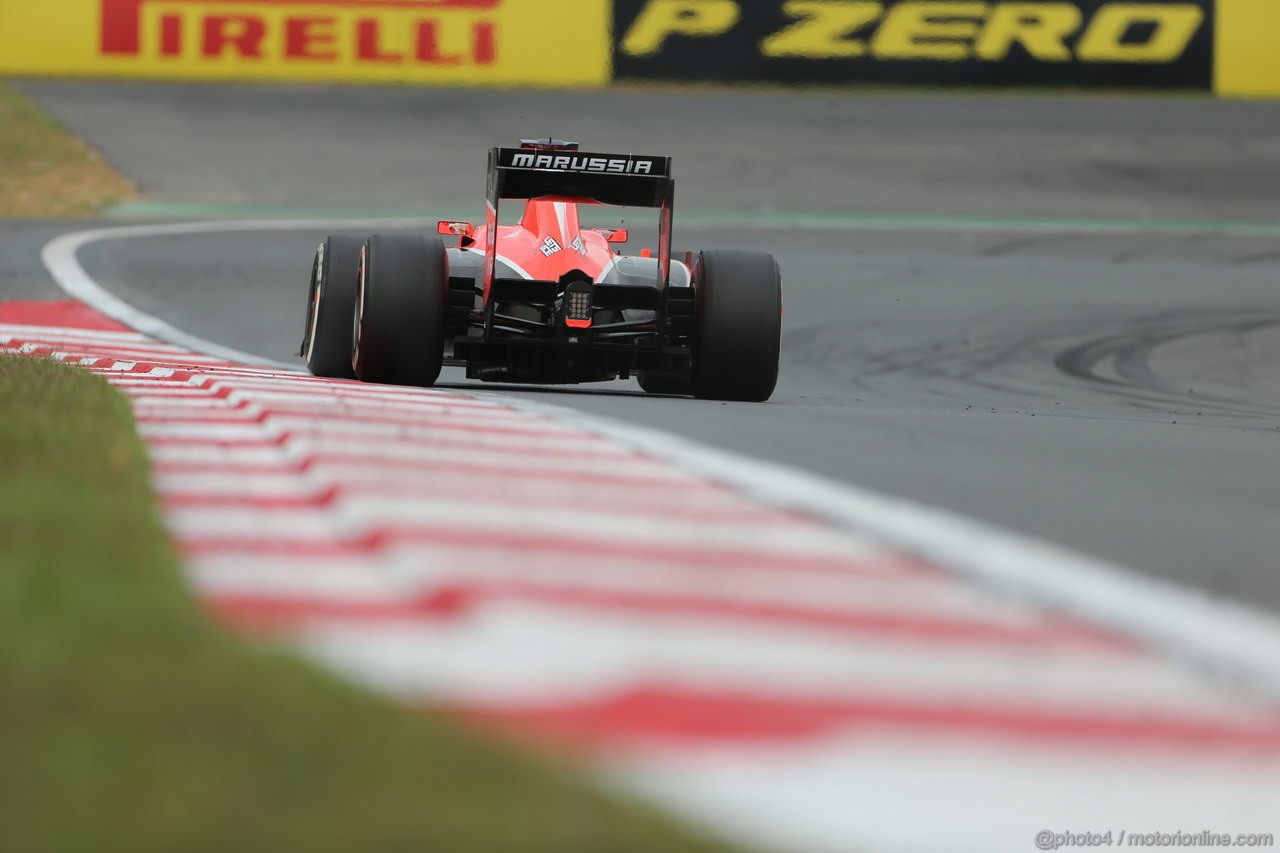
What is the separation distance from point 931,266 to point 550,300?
27.4ft

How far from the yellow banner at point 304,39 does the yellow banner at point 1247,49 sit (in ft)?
29.3

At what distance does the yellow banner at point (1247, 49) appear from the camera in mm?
27562

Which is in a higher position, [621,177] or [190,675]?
[621,177]

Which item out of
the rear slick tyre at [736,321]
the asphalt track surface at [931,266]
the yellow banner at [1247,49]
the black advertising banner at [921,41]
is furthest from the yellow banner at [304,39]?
the rear slick tyre at [736,321]

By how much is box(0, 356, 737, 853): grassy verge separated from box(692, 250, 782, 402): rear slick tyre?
6.04 meters

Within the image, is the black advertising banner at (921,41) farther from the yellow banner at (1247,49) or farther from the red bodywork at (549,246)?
the red bodywork at (549,246)

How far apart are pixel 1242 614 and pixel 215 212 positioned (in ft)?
60.6

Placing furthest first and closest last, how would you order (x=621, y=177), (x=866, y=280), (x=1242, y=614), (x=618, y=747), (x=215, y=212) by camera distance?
1. (x=215, y=212)
2. (x=866, y=280)
3. (x=621, y=177)
4. (x=1242, y=614)
5. (x=618, y=747)

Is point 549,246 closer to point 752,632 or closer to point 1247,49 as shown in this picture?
point 752,632

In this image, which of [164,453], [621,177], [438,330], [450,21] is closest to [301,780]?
[164,453]

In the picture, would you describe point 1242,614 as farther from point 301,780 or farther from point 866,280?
point 866,280

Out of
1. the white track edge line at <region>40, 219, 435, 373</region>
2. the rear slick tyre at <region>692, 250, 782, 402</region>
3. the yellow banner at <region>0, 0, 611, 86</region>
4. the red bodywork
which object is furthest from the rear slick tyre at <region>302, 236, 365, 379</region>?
the yellow banner at <region>0, 0, 611, 86</region>

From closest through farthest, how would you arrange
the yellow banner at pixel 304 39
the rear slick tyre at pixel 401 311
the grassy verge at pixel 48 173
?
the rear slick tyre at pixel 401 311 < the grassy verge at pixel 48 173 < the yellow banner at pixel 304 39

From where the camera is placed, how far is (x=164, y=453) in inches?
210
